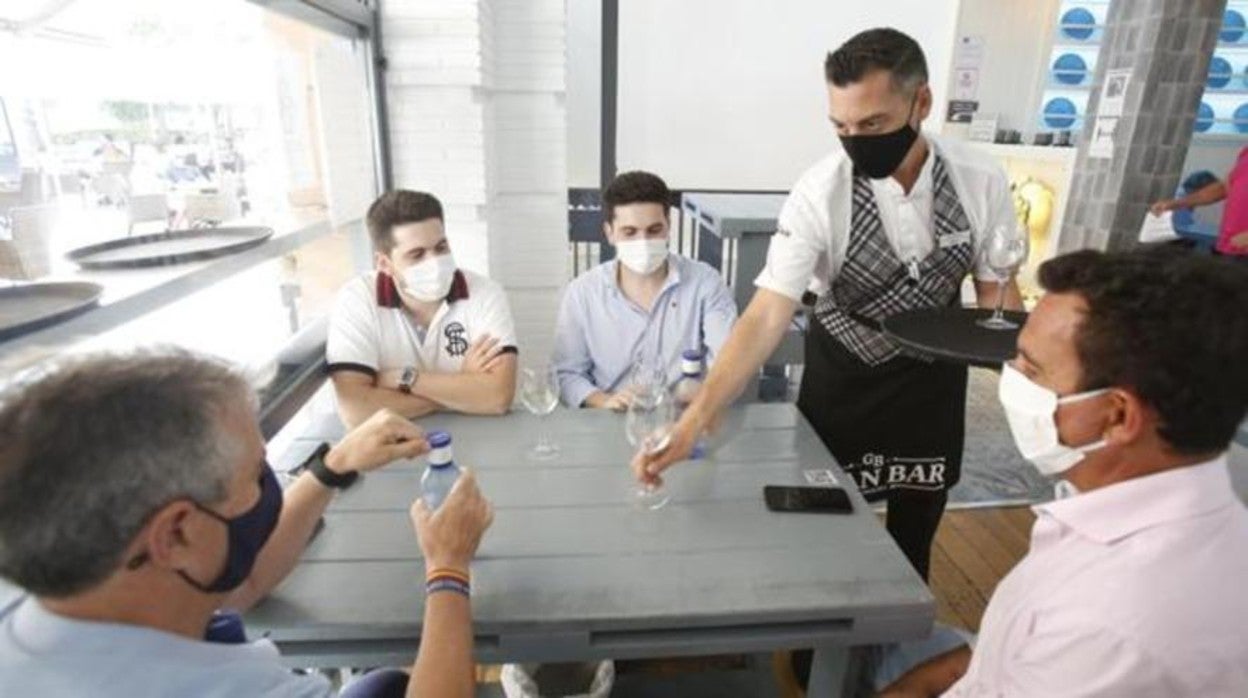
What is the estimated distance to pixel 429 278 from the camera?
6.61 feet

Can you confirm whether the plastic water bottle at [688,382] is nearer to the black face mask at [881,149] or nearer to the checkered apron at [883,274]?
the checkered apron at [883,274]

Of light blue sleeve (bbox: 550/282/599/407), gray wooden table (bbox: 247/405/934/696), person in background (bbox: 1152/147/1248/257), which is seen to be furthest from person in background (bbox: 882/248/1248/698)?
person in background (bbox: 1152/147/1248/257)

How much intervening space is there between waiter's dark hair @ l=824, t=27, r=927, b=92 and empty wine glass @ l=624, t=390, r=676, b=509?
2.70 feet

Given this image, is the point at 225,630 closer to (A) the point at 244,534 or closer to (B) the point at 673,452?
(A) the point at 244,534

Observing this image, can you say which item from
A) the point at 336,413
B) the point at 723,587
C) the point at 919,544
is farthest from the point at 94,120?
the point at 919,544

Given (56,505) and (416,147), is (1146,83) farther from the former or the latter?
(56,505)

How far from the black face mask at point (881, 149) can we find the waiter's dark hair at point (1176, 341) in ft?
2.59

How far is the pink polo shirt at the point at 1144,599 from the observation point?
0.79 meters

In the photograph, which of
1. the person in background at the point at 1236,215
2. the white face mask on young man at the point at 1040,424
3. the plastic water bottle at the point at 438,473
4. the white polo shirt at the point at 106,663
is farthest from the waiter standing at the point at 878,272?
the person in background at the point at 1236,215

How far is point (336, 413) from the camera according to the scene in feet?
6.30

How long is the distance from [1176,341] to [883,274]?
0.93 meters

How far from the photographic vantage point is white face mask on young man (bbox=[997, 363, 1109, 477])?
3.25 ft

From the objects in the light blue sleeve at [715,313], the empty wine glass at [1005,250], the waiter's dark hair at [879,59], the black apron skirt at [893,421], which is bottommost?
the black apron skirt at [893,421]

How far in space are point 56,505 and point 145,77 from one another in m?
1.31
